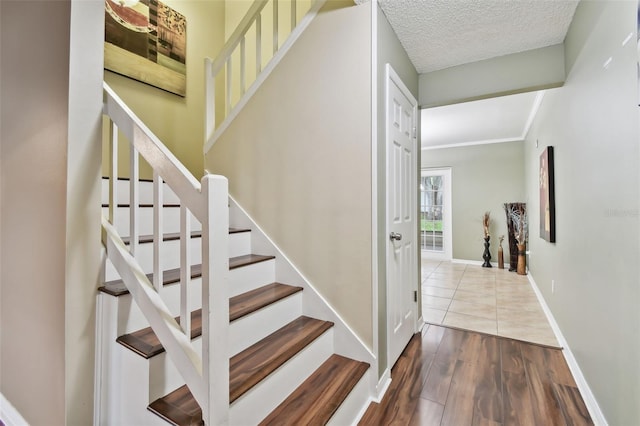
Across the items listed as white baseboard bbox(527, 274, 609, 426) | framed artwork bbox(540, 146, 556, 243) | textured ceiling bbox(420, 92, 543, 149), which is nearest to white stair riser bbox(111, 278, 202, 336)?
white baseboard bbox(527, 274, 609, 426)

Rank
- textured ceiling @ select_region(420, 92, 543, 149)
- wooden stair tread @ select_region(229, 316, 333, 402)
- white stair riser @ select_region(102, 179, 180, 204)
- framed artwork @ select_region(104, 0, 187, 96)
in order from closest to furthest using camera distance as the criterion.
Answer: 1. wooden stair tread @ select_region(229, 316, 333, 402)
2. white stair riser @ select_region(102, 179, 180, 204)
3. framed artwork @ select_region(104, 0, 187, 96)
4. textured ceiling @ select_region(420, 92, 543, 149)

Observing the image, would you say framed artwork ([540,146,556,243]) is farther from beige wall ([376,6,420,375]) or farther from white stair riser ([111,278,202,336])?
white stair riser ([111,278,202,336])

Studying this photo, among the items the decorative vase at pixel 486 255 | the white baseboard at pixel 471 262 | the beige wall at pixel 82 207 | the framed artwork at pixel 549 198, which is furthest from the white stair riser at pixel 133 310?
the white baseboard at pixel 471 262

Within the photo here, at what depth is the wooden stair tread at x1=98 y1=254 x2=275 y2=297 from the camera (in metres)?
1.27

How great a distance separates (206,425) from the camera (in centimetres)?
97

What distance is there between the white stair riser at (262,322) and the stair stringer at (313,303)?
0.09m

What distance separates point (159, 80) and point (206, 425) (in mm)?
2777

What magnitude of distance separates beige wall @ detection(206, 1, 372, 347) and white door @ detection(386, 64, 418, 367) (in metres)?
0.26

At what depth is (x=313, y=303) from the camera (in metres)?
1.96

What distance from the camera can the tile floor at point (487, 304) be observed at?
2.78 meters

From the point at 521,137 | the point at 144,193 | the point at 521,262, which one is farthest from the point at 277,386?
the point at 521,137

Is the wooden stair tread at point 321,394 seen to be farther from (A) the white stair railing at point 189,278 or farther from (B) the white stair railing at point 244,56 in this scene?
(B) the white stair railing at point 244,56

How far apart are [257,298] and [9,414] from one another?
4.43 feet

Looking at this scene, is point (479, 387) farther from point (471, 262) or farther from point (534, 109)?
point (471, 262)
